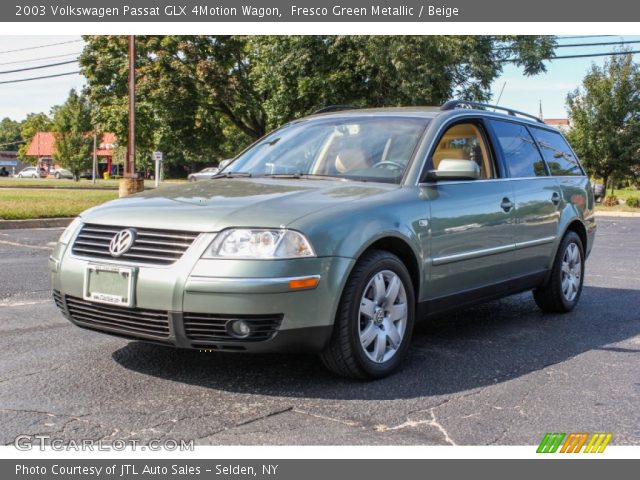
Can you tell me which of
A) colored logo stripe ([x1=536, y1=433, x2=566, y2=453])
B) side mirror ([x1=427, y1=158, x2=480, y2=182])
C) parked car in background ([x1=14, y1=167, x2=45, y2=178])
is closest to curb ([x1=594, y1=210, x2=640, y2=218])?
side mirror ([x1=427, y1=158, x2=480, y2=182])

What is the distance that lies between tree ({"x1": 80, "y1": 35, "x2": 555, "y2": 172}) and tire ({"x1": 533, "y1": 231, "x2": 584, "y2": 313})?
17.0 m

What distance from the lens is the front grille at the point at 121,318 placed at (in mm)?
3918

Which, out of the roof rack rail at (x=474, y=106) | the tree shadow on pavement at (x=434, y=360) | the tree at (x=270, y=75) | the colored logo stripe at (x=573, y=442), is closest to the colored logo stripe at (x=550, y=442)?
the colored logo stripe at (x=573, y=442)

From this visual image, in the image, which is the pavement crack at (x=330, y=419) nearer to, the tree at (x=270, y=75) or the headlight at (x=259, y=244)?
the headlight at (x=259, y=244)

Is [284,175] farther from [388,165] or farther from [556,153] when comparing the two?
[556,153]

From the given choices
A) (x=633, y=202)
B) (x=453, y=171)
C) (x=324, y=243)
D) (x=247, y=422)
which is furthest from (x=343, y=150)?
(x=633, y=202)

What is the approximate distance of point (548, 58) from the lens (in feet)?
88.7

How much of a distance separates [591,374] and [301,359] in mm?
1801

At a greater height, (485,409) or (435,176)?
(435,176)

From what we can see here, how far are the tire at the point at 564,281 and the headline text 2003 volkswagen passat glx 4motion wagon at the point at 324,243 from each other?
0.59 meters

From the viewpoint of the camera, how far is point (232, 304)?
12.4 ft

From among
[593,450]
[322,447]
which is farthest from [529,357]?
[322,447]

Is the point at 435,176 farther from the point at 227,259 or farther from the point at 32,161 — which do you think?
the point at 32,161
